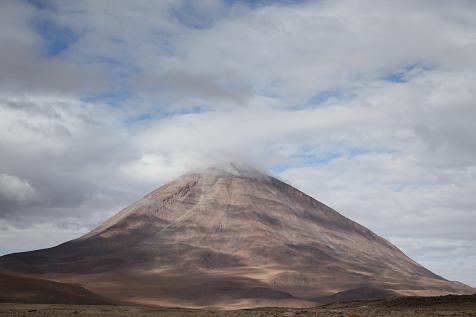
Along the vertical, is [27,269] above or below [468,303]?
above

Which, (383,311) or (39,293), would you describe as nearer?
(383,311)

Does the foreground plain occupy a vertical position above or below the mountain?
below

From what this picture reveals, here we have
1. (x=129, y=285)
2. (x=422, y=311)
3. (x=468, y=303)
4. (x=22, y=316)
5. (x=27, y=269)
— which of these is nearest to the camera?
(x=22, y=316)

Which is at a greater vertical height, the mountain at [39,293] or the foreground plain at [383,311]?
the mountain at [39,293]

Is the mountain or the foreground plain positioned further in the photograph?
the mountain

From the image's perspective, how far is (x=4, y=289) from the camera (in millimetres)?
102000

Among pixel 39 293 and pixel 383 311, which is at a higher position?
pixel 39 293

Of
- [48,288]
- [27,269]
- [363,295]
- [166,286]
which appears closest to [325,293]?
[363,295]

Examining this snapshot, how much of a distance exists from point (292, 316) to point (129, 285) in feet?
477

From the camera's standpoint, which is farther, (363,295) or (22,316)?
(363,295)

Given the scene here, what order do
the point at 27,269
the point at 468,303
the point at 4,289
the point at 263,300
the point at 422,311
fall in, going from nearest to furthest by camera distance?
the point at 422,311 < the point at 468,303 < the point at 4,289 < the point at 263,300 < the point at 27,269

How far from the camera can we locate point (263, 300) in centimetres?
16000

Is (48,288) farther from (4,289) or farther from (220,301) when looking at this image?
(220,301)

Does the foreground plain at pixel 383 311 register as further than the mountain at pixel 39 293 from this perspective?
No
